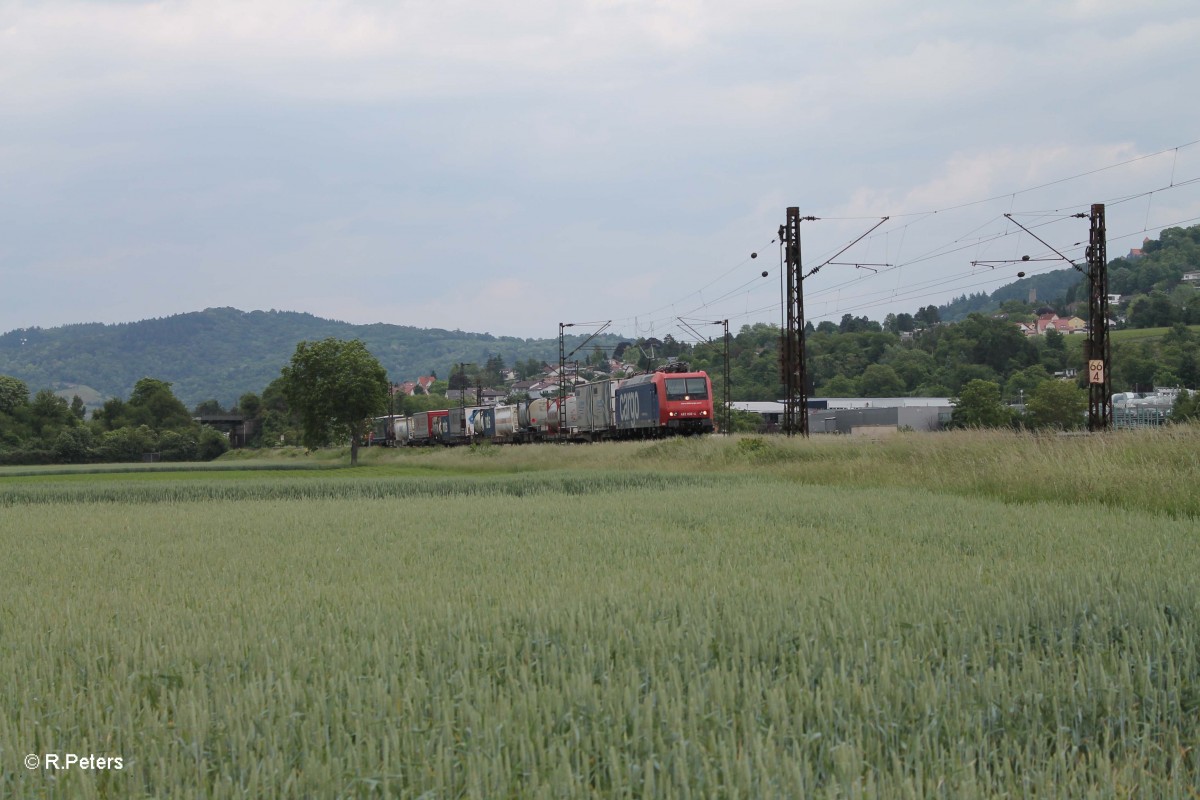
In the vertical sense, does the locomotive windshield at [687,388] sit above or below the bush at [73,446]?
above

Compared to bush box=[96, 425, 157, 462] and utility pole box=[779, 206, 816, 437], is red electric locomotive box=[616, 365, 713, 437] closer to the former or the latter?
utility pole box=[779, 206, 816, 437]

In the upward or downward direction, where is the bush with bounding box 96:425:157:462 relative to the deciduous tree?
downward

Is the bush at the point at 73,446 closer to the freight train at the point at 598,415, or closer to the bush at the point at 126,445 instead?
the bush at the point at 126,445

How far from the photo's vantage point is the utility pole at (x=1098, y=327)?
31.3 metres

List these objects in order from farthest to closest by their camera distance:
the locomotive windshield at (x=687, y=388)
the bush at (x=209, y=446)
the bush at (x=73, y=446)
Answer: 1. the bush at (x=209, y=446)
2. the bush at (x=73, y=446)
3. the locomotive windshield at (x=687, y=388)

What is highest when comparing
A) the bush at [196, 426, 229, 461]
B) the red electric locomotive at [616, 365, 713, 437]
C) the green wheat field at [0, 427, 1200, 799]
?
the red electric locomotive at [616, 365, 713, 437]

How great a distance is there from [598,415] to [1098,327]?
2952 centimetres

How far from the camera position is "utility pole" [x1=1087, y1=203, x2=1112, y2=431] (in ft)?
103

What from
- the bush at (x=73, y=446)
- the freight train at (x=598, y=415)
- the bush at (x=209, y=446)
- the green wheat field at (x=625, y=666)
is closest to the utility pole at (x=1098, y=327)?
the freight train at (x=598, y=415)

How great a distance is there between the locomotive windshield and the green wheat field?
3365 centimetres

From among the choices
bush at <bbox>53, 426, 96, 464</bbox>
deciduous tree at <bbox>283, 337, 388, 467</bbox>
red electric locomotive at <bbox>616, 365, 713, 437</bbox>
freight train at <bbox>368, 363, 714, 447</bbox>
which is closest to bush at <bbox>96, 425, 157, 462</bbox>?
bush at <bbox>53, 426, 96, 464</bbox>

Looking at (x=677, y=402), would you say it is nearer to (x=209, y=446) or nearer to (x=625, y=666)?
(x=625, y=666)

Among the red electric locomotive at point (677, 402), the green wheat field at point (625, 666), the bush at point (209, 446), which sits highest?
the red electric locomotive at point (677, 402)

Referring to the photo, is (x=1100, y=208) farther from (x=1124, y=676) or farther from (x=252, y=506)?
(x=1124, y=676)
